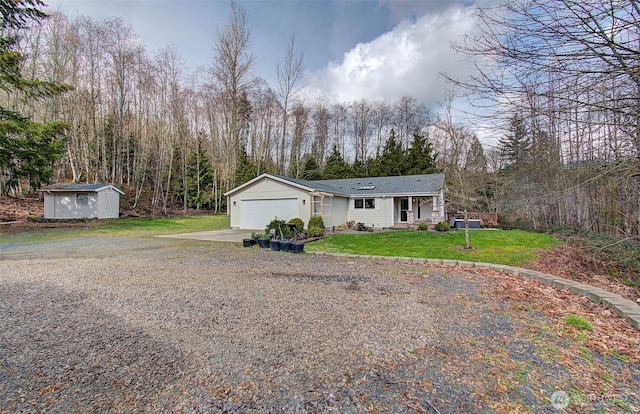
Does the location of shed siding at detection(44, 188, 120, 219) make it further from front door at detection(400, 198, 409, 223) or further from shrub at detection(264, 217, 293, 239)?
front door at detection(400, 198, 409, 223)

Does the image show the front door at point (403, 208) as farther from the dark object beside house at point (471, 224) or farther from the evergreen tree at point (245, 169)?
the evergreen tree at point (245, 169)

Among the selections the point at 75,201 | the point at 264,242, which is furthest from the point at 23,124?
the point at 264,242

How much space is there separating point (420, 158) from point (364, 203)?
12159mm

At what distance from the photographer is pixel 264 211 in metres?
15.7

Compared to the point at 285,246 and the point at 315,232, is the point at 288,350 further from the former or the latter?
the point at 315,232

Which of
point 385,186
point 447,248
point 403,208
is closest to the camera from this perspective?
point 447,248

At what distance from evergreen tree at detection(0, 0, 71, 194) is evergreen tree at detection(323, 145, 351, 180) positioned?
19.9m

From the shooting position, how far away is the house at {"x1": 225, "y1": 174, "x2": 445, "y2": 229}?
584 inches

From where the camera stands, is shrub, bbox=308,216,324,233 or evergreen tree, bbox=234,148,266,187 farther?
evergreen tree, bbox=234,148,266,187

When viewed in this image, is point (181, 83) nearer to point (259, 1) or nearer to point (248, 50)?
point (248, 50)

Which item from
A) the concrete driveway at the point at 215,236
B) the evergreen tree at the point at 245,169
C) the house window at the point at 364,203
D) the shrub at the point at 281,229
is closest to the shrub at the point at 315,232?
the shrub at the point at 281,229

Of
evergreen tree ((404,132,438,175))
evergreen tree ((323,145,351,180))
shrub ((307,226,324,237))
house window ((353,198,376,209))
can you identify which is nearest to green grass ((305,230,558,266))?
shrub ((307,226,324,237))

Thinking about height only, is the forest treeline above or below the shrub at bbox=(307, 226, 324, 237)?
above

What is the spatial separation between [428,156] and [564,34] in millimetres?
25935
